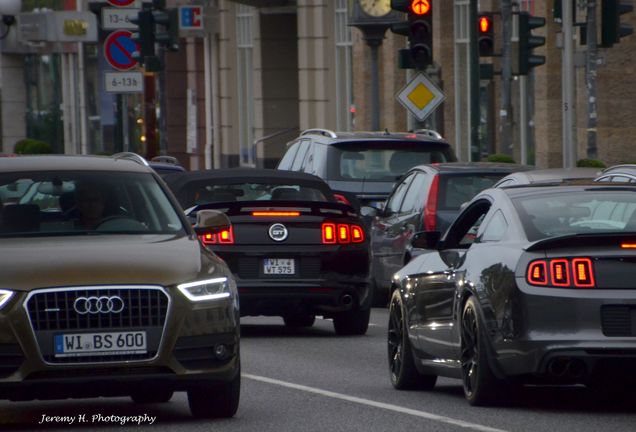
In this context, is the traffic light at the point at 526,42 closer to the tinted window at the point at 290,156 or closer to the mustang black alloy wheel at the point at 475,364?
the tinted window at the point at 290,156

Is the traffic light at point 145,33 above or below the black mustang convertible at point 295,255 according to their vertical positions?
above

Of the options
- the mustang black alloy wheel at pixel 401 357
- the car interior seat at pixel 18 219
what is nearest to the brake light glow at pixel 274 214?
the mustang black alloy wheel at pixel 401 357

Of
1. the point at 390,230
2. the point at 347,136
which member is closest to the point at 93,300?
the point at 390,230

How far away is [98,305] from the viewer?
34.2 feet

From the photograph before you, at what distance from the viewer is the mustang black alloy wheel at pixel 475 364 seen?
37.0 ft

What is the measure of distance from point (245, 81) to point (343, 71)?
770 centimetres

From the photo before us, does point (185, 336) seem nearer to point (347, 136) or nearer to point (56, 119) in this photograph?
point (347, 136)

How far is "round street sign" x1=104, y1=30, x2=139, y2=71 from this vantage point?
107 feet

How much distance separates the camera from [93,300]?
10.4m

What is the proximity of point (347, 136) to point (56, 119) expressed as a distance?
160ft

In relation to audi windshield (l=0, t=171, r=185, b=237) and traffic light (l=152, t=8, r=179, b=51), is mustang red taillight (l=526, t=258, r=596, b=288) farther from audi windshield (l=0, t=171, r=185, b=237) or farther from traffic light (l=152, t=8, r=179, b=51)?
traffic light (l=152, t=8, r=179, b=51)
